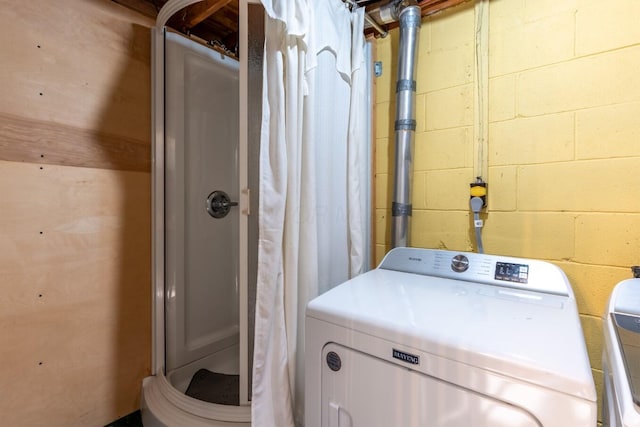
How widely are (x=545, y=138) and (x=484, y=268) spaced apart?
596 mm

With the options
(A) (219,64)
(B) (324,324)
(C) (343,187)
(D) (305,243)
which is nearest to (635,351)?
(B) (324,324)

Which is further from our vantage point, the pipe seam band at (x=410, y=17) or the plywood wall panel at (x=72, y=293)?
the pipe seam band at (x=410, y=17)

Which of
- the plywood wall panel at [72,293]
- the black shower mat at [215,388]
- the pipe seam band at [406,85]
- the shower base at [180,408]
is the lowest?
the black shower mat at [215,388]

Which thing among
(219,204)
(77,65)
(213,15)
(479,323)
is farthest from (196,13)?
(479,323)

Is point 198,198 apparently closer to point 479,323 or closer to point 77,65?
point 77,65

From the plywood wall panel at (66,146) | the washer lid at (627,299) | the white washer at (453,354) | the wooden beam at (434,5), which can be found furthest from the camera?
the wooden beam at (434,5)

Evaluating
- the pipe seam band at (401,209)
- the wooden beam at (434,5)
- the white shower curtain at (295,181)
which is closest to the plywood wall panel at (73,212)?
the white shower curtain at (295,181)

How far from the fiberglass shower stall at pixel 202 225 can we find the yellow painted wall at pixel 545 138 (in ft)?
2.84

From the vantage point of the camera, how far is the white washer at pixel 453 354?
60cm

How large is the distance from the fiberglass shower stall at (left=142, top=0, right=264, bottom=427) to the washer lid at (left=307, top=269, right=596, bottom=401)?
0.53 metres

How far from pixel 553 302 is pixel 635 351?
333 mm

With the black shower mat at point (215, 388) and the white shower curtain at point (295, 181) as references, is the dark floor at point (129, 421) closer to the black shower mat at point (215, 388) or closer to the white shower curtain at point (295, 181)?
the black shower mat at point (215, 388)

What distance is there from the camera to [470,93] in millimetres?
Answer: 1399

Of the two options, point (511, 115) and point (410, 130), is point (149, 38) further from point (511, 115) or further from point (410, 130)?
point (511, 115)
